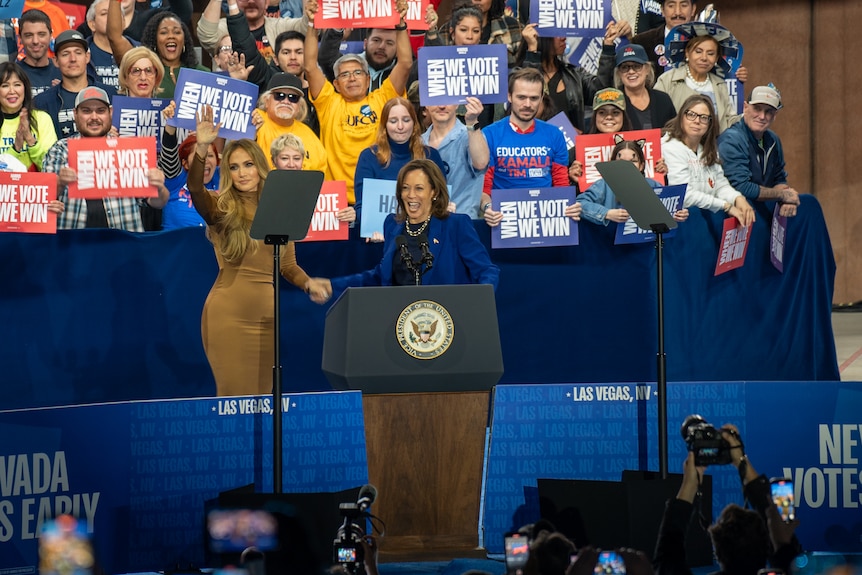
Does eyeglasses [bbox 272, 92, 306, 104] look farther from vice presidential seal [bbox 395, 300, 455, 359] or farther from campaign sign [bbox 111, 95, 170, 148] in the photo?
vice presidential seal [bbox 395, 300, 455, 359]

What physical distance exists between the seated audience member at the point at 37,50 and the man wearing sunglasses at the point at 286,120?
1857mm

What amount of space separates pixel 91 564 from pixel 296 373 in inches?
153

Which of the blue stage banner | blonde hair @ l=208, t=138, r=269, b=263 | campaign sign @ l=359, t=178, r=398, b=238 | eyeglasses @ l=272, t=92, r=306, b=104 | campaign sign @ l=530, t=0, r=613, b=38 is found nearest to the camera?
the blue stage banner

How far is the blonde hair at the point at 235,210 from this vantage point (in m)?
6.96

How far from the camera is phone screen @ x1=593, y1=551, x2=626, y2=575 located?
394cm

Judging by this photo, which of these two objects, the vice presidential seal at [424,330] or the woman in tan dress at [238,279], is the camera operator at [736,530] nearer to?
the vice presidential seal at [424,330]

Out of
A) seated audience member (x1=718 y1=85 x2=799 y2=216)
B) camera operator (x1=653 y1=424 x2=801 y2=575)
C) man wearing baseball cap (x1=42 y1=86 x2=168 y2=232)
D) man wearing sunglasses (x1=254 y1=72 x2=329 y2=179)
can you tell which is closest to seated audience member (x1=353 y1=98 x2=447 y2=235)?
man wearing sunglasses (x1=254 y1=72 x2=329 y2=179)

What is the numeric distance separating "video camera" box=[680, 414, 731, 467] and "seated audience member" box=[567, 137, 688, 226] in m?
3.43

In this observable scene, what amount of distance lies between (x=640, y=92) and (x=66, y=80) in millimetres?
3969

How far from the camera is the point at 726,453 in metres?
5.13

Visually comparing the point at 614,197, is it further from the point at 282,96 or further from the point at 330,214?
the point at 282,96

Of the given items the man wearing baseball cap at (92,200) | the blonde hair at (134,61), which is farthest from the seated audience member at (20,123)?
the blonde hair at (134,61)

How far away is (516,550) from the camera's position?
458cm

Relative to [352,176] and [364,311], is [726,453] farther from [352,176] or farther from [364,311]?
[352,176]
